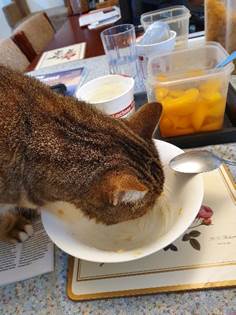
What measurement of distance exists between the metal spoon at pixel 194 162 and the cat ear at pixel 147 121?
8 cm

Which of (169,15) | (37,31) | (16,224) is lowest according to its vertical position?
(37,31)

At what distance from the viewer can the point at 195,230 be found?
588mm

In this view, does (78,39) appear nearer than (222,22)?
No

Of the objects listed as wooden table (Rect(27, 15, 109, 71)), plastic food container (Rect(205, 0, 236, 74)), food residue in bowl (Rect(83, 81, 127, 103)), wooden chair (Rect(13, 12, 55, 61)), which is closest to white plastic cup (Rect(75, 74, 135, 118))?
food residue in bowl (Rect(83, 81, 127, 103))

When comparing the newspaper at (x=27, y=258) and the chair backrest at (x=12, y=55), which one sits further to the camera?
the chair backrest at (x=12, y=55)

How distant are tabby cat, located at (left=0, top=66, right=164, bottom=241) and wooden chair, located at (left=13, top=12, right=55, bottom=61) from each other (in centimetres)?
151

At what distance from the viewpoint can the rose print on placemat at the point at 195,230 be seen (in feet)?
1.86

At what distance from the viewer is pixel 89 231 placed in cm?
63

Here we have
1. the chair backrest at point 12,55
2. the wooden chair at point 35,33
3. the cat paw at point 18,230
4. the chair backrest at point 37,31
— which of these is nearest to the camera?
the cat paw at point 18,230

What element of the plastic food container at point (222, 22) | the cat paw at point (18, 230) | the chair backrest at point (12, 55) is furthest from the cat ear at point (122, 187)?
the chair backrest at point (12, 55)

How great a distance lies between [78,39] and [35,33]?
1.71ft

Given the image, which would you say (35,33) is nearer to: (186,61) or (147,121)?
(186,61)

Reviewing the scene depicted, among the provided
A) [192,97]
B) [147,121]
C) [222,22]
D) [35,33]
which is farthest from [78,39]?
[147,121]

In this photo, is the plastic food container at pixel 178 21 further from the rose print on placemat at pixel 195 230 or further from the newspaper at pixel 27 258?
the newspaper at pixel 27 258
